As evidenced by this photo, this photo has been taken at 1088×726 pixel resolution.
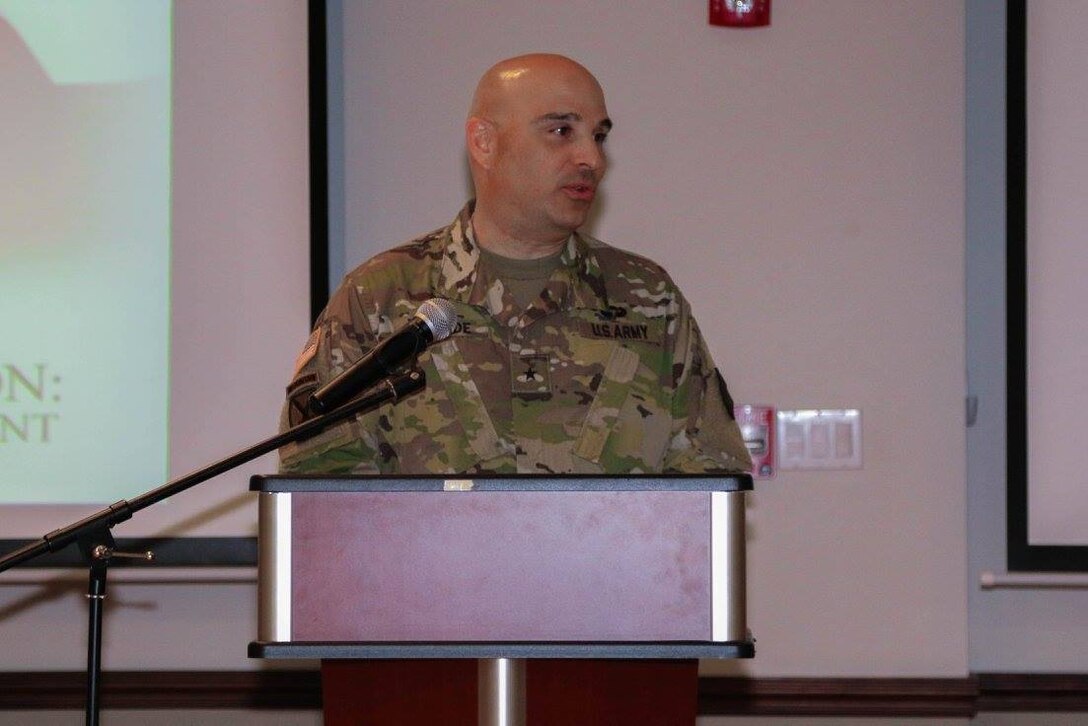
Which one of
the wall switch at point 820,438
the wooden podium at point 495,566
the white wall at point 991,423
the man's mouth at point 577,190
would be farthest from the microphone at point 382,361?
the white wall at point 991,423

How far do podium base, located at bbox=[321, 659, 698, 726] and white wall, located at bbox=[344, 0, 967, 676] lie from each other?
137cm

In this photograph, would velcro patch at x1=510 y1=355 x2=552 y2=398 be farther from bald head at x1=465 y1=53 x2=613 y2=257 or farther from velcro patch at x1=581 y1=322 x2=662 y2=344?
bald head at x1=465 y1=53 x2=613 y2=257

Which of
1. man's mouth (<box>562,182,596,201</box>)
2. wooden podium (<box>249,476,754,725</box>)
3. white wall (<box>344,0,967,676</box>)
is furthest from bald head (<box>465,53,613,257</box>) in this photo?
wooden podium (<box>249,476,754,725</box>)

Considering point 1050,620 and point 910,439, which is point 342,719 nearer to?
point 910,439

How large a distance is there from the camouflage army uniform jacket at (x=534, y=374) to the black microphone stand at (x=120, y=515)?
536 millimetres

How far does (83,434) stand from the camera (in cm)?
270

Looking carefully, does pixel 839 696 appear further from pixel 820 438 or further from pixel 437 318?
pixel 437 318

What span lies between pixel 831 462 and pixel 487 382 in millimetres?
1025

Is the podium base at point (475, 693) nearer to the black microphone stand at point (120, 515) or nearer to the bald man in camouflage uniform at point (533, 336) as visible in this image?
the black microphone stand at point (120, 515)

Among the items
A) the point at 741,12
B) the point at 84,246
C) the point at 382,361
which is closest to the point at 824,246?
the point at 741,12

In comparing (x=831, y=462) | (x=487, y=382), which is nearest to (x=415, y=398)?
(x=487, y=382)

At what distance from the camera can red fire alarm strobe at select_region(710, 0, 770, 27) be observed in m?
2.84

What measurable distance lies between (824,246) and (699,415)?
82 centimetres

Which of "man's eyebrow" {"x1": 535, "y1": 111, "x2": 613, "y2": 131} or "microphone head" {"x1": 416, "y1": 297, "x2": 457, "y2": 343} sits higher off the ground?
"man's eyebrow" {"x1": 535, "y1": 111, "x2": 613, "y2": 131}
